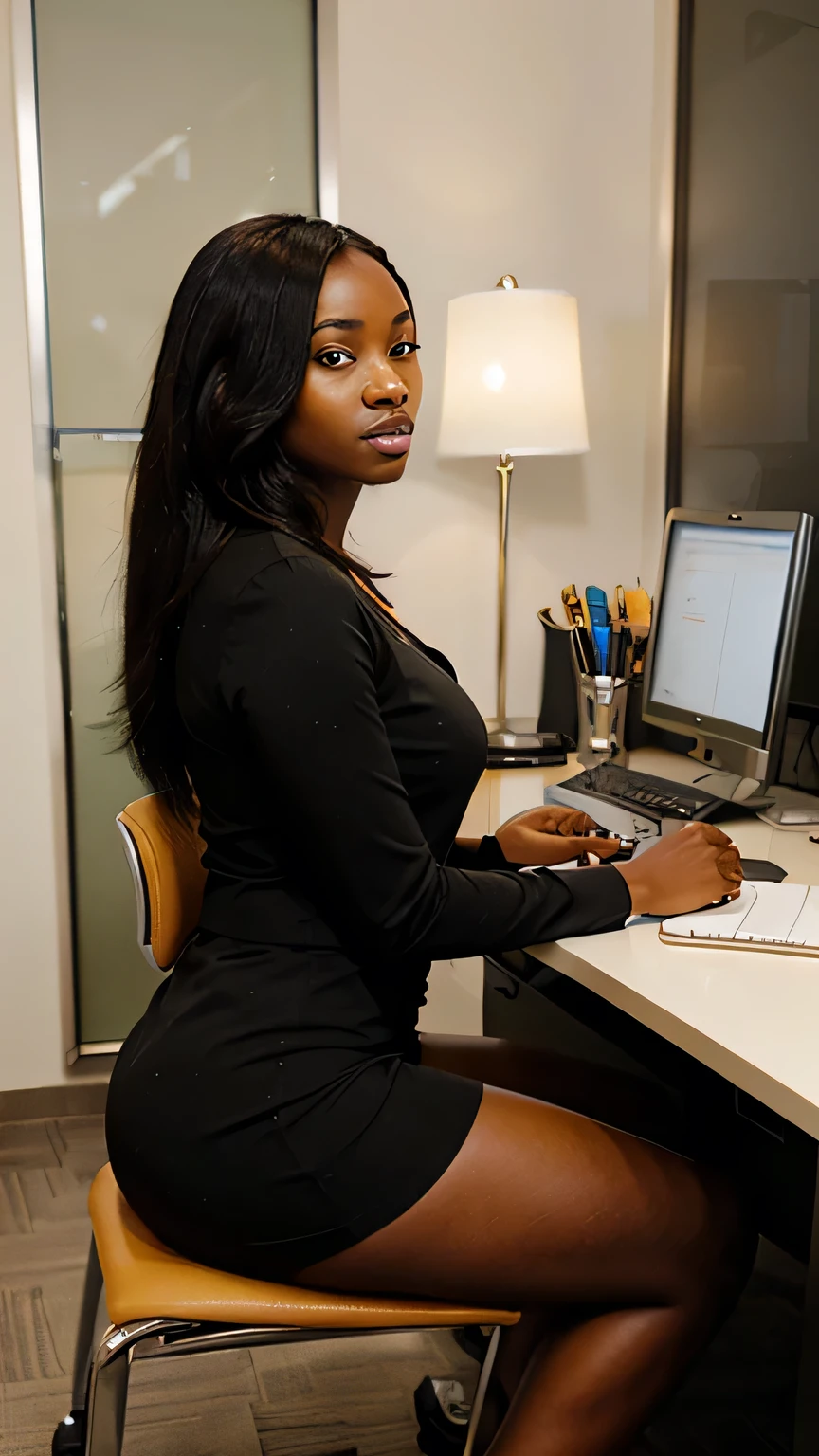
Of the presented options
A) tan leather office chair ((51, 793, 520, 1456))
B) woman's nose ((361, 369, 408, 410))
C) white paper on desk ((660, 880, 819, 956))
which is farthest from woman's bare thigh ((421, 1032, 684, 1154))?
woman's nose ((361, 369, 408, 410))

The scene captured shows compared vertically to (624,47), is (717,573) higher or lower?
lower

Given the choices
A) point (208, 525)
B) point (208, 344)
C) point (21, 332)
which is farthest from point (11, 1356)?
point (21, 332)

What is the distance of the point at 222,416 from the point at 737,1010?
67cm

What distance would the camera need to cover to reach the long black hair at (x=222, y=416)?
108 centimetres

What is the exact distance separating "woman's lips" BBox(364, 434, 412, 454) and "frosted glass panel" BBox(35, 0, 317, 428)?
1.41 meters

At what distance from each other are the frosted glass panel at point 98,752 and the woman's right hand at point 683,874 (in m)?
1.45

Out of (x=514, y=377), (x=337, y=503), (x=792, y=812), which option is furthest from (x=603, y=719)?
(x=337, y=503)

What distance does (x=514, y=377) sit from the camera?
2.28 m

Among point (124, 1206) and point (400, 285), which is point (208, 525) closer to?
point (400, 285)

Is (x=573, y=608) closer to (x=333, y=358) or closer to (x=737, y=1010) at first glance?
(x=333, y=358)

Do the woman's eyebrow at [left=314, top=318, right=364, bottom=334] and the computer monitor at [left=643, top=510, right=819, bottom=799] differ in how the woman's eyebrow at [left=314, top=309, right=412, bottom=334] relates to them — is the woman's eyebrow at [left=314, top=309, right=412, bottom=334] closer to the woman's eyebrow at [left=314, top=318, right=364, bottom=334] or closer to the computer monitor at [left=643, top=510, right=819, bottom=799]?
the woman's eyebrow at [left=314, top=318, right=364, bottom=334]

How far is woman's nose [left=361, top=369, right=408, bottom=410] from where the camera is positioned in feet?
3.64

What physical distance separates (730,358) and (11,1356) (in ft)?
6.88

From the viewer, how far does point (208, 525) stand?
111 centimetres
